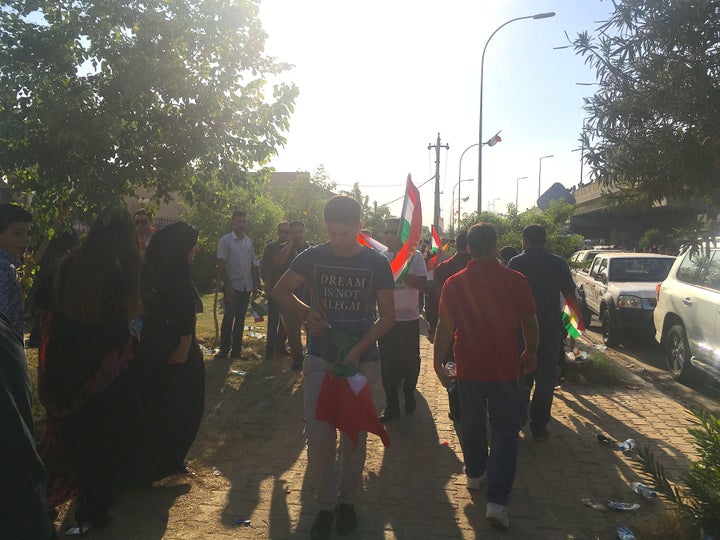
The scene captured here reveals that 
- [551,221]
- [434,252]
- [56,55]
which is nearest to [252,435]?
[56,55]

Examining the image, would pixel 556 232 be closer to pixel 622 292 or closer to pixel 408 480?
pixel 622 292

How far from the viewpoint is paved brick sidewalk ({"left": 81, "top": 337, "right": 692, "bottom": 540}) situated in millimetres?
4012

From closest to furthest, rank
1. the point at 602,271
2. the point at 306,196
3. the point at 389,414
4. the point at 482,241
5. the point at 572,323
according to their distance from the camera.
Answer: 1. the point at 482,241
2. the point at 389,414
3. the point at 572,323
4. the point at 602,271
5. the point at 306,196

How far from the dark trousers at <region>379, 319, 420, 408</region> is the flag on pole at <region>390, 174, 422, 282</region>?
44.0 inches

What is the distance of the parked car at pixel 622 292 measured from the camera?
37.6 feet

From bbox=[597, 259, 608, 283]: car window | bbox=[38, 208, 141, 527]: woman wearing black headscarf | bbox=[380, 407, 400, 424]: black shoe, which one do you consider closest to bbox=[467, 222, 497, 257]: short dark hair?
bbox=[38, 208, 141, 527]: woman wearing black headscarf

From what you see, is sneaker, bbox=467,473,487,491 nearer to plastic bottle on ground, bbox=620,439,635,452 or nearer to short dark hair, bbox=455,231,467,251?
plastic bottle on ground, bbox=620,439,635,452

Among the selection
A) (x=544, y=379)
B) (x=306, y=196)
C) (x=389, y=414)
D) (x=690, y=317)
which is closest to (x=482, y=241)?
(x=544, y=379)

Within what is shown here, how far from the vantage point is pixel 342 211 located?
156 inches

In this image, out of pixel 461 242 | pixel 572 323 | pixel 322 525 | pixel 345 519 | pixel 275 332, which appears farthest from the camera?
pixel 275 332

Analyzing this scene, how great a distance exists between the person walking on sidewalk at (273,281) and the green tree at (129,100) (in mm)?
2342

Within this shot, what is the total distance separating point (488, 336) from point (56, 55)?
4199 mm

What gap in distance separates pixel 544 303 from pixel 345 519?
9.12 feet

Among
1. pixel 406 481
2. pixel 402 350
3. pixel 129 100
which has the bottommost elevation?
pixel 406 481
